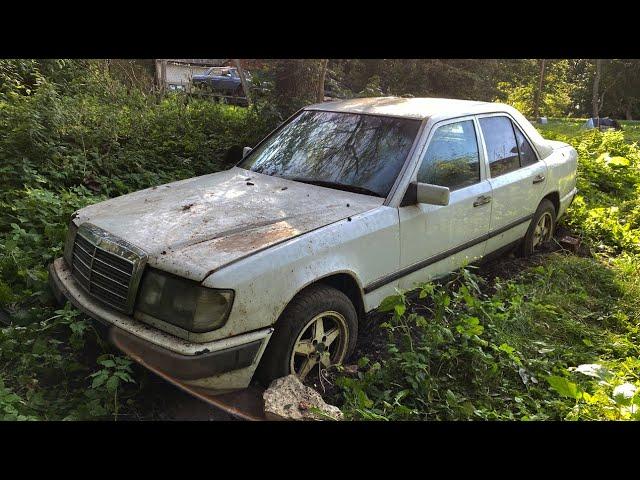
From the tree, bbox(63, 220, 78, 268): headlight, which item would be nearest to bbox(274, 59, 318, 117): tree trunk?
the tree

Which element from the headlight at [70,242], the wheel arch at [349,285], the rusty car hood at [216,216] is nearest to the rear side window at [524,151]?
the rusty car hood at [216,216]

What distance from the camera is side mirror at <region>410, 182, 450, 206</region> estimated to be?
3256mm

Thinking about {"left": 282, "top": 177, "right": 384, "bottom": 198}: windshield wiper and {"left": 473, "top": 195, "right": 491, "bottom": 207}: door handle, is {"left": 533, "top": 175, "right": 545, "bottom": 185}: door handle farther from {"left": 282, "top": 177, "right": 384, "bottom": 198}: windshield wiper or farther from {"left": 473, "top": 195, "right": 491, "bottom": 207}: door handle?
{"left": 282, "top": 177, "right": 384, "bottom": 198}: windshield wiper

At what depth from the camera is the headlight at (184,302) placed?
8.17ft

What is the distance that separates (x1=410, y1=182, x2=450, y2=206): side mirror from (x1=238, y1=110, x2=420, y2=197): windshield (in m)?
0.20

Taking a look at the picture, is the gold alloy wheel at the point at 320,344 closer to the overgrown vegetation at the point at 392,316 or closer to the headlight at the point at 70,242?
the overgrown vegetation at the point at 392,316

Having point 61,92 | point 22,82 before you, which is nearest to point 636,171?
point 61,92

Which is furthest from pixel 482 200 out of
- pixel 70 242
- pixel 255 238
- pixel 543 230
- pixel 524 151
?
pixel 70 242

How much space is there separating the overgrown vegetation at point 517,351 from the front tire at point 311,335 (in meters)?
0.20

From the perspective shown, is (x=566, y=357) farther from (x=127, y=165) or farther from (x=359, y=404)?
(x=127, y=165)

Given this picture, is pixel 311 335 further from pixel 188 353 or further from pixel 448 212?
pixel 448 212

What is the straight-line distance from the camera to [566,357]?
3.30 meters

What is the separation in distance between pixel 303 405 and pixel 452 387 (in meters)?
0.89

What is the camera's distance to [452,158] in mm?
3896
